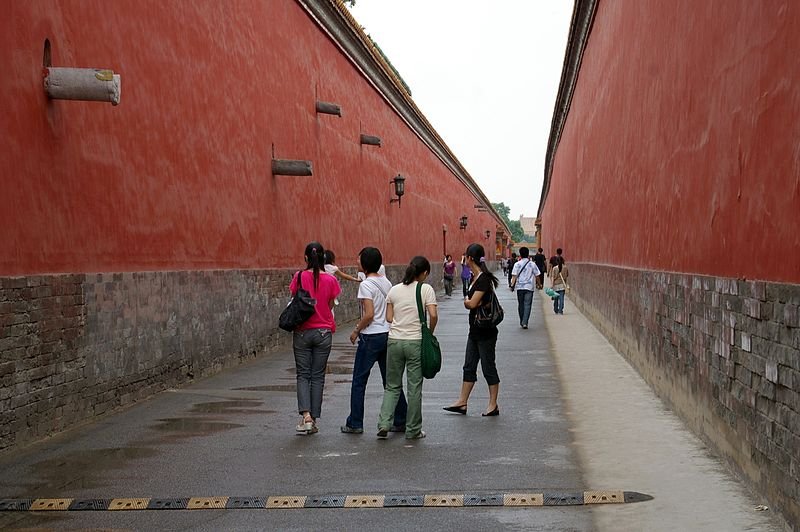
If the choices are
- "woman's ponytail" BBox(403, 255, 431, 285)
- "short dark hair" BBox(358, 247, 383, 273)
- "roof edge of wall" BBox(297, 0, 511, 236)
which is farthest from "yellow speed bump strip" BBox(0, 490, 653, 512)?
"roof edge of wall" BBox(297, 0, 511, 236)

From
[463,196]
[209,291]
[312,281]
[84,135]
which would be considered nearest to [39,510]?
[312,281]

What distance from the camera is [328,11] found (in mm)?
19953

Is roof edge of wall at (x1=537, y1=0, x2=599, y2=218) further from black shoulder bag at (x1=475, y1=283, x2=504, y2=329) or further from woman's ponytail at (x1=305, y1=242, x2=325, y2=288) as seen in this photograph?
woman's ponytail at (x1=305, y1=242, x2=325, y2=288)

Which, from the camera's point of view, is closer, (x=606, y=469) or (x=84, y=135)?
(x=606, y=469)

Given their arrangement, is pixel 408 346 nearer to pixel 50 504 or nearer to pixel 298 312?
pixel 298 312

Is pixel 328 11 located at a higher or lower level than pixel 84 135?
higher

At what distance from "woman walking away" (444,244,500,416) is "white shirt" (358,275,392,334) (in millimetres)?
815

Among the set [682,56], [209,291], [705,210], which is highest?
[682,56]

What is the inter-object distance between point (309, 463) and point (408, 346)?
1450 millimetres

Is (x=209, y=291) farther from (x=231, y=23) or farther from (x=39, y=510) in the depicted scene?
(x=39, y=510)

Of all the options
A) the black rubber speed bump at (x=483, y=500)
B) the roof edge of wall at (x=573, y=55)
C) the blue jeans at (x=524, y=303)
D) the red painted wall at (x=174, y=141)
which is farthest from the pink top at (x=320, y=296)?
the roof edge of wall at (x=573, y=55)

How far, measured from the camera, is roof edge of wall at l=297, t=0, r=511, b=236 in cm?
1986

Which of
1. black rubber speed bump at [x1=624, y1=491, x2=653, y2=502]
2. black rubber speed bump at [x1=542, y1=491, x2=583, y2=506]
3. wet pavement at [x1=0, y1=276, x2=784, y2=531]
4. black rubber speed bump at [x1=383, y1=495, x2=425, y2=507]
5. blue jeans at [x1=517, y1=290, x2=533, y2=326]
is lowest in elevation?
wet pavement at [x1=0, y1=276, x2=784, y2=531]

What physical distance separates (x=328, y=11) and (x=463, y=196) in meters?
35.4
